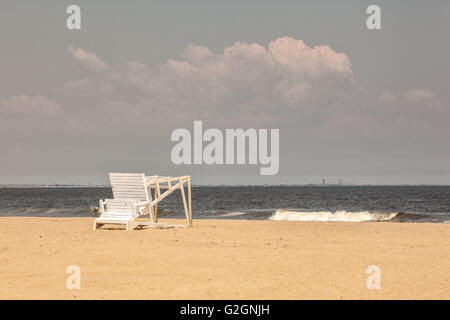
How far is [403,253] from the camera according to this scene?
12.0 metres

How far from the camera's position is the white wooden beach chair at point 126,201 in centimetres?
1652

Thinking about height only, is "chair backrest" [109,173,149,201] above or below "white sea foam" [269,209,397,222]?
above

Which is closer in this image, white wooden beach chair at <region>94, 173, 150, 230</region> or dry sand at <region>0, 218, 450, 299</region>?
dry sand at <region>0, 218, 450, 299</region>

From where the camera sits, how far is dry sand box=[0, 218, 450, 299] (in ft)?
25.5

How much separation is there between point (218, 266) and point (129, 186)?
306 inches

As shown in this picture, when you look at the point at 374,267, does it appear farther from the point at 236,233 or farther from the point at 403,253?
the point at 236,233

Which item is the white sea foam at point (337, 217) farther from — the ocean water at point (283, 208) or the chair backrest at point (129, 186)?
the chair backrest at point (129, 186)

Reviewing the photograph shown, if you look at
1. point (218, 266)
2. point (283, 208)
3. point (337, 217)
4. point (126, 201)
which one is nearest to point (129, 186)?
point (126, 201)

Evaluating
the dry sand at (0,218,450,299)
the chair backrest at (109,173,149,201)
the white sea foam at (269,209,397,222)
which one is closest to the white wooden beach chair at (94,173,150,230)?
the chair backrest at (109,173,149,201)

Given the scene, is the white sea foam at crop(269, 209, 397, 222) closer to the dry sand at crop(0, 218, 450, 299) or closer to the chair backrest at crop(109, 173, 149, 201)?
the chair backrest at crop(109, 173, 149, 201)

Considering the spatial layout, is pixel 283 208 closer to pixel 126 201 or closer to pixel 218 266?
pixel 126 201

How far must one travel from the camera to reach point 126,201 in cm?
1650
